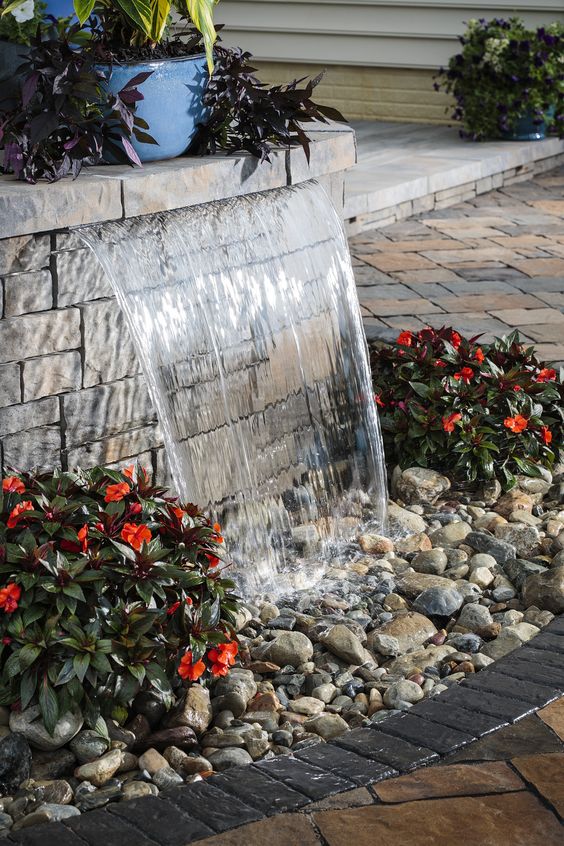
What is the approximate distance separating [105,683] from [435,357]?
213 cm

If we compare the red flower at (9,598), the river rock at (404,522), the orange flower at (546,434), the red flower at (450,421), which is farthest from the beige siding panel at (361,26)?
the red flower at (9,598)

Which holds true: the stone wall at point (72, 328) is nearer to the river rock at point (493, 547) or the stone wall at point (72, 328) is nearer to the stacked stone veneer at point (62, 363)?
the stacked stone veneer at point (62, 363)

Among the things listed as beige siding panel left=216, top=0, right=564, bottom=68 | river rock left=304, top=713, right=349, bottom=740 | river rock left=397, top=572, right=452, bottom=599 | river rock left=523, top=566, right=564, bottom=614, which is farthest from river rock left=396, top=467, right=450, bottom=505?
beige siding panel left=216, top=0, right=564, bottom=68

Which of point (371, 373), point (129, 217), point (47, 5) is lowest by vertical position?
point (371, 373)

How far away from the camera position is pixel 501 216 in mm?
7230

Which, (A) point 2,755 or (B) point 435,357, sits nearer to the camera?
(A) point 2,755

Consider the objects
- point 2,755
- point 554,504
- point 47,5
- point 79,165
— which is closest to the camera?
point 2,755

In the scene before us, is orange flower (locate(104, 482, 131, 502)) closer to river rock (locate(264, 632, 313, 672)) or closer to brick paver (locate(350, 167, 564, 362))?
river rock (locate(264, 632, 313, 672))

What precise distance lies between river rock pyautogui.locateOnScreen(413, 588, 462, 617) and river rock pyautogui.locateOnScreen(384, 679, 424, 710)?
463 millimetres

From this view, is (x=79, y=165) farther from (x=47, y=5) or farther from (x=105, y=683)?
(x=105, y=683)

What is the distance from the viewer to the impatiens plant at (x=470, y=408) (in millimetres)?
3969

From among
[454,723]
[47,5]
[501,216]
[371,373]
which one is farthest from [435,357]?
[501,216]

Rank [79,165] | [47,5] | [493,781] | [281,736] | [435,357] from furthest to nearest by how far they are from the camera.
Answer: [435,357]
[47,5]
[79,165]
[281,736]
[493,781]

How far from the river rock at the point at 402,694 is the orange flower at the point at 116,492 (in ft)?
2.58
